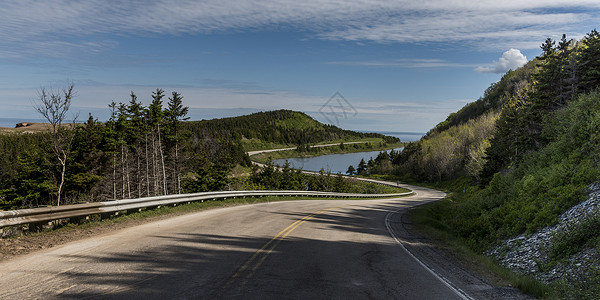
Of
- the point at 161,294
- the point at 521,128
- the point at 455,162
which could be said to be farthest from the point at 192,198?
the point at 455,162

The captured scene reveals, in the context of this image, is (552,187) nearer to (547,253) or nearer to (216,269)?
(547,253)

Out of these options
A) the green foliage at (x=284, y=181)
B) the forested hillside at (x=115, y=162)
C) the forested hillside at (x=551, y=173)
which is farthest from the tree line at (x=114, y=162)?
the forested hillside at (x=551, y=173)

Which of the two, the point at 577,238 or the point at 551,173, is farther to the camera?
the point at 551,173

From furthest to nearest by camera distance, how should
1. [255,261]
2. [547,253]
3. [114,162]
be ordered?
[114,162] < [547,253] < [255,261]

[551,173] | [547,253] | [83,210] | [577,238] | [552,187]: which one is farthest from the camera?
[551,173]

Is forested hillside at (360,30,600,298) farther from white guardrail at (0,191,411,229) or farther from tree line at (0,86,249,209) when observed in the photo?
tree line at (0,86,249,209)

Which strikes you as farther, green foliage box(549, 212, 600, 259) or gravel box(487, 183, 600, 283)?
green foliage box(549, 212, 600, 259)

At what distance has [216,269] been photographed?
6.97 metres

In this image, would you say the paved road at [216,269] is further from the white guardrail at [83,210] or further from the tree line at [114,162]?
the tree line at [114,162]

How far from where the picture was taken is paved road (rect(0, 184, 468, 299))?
568 cm

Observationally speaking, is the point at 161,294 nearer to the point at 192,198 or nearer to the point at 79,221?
the point at 79,221

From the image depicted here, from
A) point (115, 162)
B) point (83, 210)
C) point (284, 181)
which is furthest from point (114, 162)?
point (83, 210)

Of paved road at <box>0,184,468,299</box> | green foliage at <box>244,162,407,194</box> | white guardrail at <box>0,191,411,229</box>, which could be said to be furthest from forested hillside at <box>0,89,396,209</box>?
paved road at <box>0,184,468,299</box>

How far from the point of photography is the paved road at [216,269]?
18.6 ft
